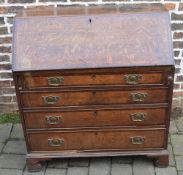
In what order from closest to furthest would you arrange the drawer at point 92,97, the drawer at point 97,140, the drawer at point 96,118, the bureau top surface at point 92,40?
the bureau top surface at point 92,40 → the drawer at point 92,97 → the drawer at point 96,118 → the drawer at point 97,140

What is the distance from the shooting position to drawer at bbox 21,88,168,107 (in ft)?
9.11

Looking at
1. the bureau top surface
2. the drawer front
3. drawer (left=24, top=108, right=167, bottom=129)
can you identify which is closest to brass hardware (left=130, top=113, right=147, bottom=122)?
drawer (left=24, top=108, right=167, bottom=129)

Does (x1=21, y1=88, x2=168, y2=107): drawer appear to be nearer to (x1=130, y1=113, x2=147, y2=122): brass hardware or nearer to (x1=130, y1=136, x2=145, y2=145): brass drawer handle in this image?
(x1=130, y1=113, x2=147, y2=122): brass hardware

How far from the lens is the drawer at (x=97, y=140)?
3.00m

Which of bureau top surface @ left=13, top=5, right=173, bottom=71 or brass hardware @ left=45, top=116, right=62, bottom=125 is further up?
bureau top surface @ left=13, top=5, right=173, bottom=71

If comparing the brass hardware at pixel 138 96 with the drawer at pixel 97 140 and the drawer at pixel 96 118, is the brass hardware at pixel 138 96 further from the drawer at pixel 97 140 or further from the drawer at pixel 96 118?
the drawer at pixel 97 140

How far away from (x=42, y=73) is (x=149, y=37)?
33.4 inches

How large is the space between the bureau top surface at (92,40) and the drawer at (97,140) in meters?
0.65

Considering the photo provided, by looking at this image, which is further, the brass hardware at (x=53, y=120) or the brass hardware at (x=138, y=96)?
the brass hardware at (x=53, y=120)

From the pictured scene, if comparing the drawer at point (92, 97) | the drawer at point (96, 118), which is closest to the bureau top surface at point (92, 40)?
the drawer at point (92, 97)

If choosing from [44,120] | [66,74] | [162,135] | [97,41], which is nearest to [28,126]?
[44,120]

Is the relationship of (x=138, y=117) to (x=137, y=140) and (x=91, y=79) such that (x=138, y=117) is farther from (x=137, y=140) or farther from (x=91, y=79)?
(x=91, y=79)

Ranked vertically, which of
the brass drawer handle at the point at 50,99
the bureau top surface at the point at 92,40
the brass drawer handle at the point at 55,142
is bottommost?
the brass drawer handle at the point at 55,142

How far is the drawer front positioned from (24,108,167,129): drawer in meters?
0.27
